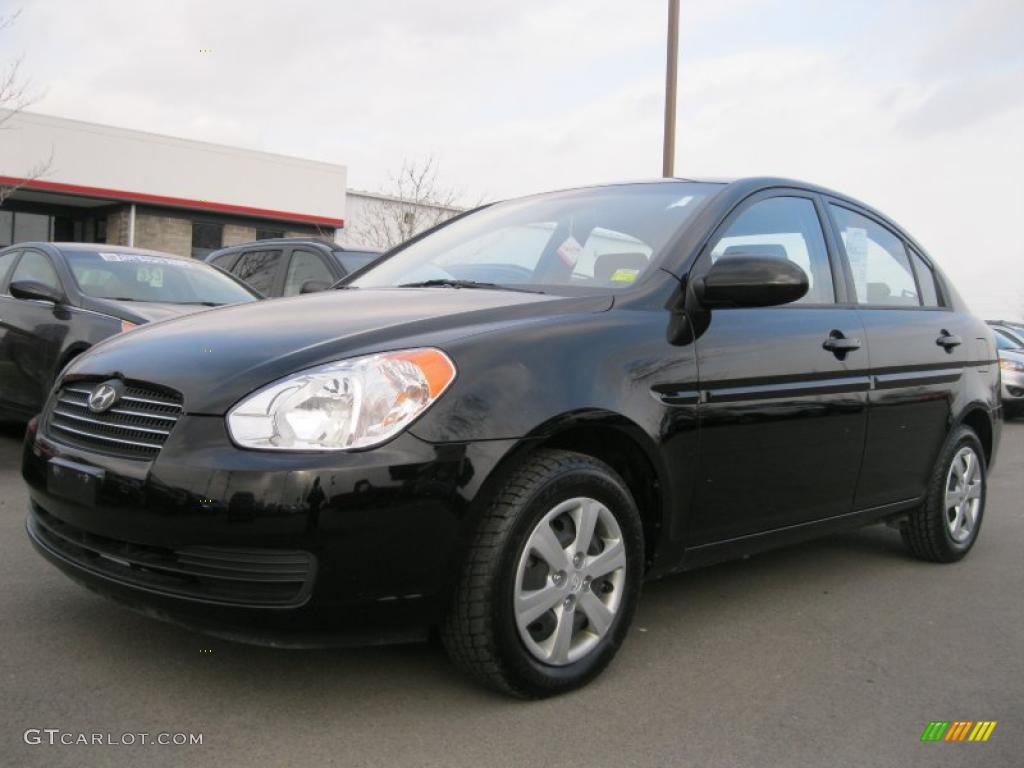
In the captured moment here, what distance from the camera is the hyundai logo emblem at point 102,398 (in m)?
2.78

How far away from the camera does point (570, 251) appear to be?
12.2 feet

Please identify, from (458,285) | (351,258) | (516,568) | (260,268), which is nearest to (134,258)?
(351,258)

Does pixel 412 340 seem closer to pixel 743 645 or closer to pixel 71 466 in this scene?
pixel 71 466

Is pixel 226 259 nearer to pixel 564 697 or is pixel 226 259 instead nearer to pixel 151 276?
pixel 151 276

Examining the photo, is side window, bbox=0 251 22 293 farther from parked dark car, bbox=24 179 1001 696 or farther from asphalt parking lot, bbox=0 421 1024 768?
parked dark car, bbox=24 179 1001 696

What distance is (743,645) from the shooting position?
3.48 metres

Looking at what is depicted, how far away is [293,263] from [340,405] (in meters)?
6.70

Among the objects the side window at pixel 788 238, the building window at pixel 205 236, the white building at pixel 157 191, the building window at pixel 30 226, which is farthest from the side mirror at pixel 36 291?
the building window at pixel 30 226

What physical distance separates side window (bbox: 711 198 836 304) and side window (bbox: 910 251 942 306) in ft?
3.25

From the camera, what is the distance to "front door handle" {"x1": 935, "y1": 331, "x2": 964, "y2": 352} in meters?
4.61

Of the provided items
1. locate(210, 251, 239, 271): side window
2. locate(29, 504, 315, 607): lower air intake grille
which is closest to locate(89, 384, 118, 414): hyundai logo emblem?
locate(29, 504, 315, 607): lower air intake grille

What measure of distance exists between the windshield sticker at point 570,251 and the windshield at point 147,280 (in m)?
3.93

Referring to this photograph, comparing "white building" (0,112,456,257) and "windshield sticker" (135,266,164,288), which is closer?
"windshield sticker" (135,266,164,288)

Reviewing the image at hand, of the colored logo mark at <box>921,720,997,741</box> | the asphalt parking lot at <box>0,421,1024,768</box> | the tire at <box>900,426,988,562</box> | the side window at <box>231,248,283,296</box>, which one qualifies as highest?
the side window at <box>231,248,283,296</box>
